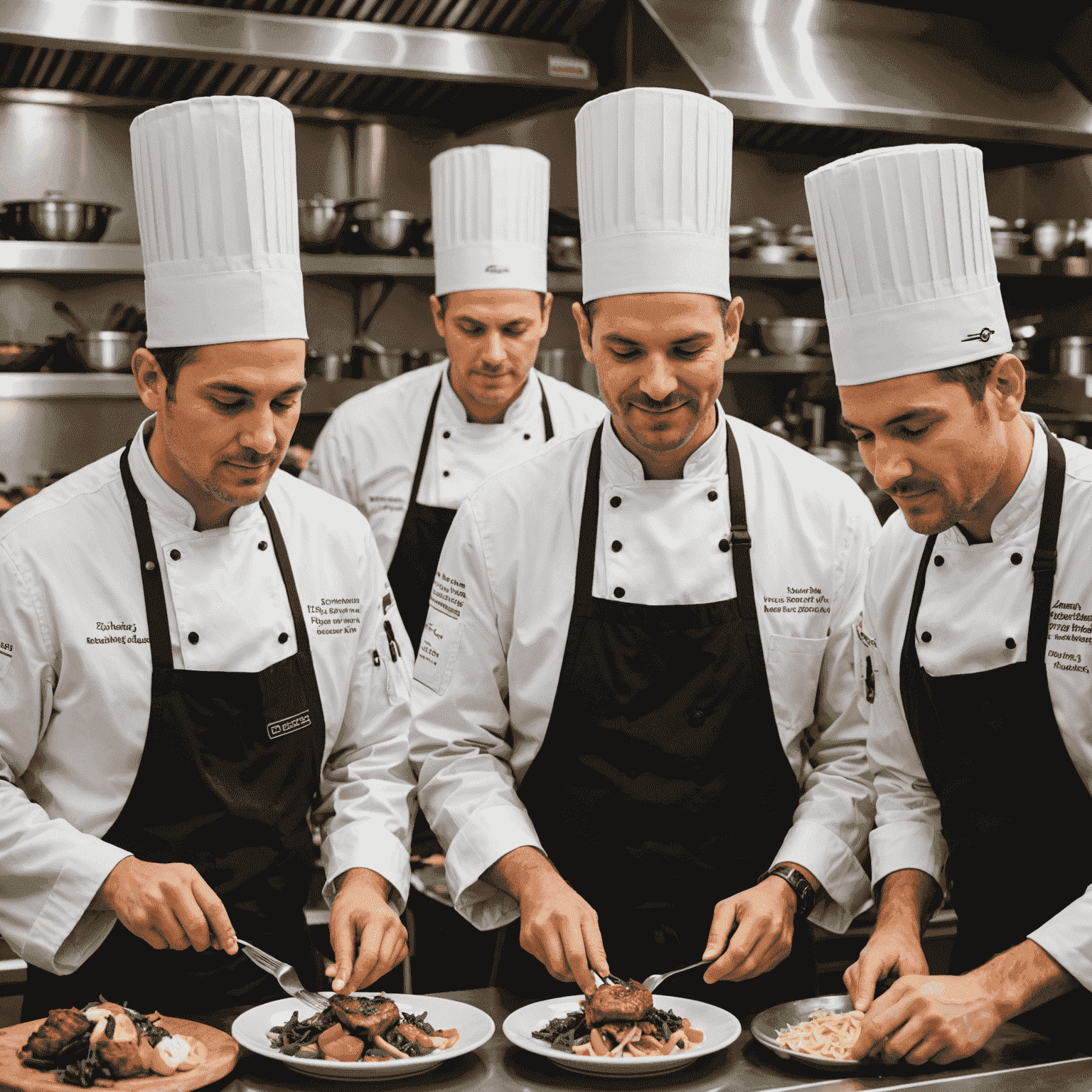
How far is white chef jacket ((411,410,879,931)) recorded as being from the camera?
2.16 metres

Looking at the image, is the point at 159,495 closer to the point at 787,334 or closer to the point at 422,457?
the point at 422,457

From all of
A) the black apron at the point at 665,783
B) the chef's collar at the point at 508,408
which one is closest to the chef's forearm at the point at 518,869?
the black apron at the point at 665,783

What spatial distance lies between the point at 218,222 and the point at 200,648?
65 centimetres

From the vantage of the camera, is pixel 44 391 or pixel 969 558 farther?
pixel 44 391

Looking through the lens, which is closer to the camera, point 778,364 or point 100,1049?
point 100,1049

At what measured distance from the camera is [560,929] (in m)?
1.88

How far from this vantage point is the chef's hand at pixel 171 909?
69.8 inches

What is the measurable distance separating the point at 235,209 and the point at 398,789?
3.05 ft

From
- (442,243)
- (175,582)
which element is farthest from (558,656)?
(442,243)

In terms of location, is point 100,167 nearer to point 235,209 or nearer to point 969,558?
point 235,209

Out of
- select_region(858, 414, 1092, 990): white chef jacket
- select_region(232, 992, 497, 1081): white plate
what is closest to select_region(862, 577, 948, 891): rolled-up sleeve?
select_region(858, 414, 1092, 990): white chef jacket

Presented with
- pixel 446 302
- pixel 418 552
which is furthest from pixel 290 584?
pixel 446 302

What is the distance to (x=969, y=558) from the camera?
1.97m

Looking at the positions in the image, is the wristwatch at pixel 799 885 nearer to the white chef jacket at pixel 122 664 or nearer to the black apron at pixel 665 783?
the black apron at pixel 665 783
